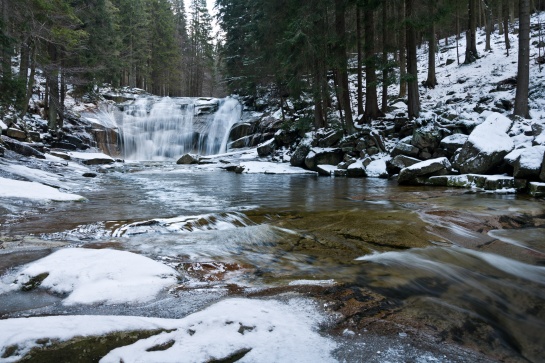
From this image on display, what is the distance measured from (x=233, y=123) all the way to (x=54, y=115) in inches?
501

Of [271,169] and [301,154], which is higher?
[301,154]

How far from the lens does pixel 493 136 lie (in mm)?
10477

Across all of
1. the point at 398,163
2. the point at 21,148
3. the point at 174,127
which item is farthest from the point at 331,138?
the point at 174,127

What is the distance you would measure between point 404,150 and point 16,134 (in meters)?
17.4

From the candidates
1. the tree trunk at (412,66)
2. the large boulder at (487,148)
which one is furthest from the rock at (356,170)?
the large boulder at (487,148)

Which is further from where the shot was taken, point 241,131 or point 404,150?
point 241,131

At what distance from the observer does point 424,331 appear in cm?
220

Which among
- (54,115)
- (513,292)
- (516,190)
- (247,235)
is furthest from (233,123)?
→ (513,292)

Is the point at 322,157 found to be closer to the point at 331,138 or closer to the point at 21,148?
the point at 331,138

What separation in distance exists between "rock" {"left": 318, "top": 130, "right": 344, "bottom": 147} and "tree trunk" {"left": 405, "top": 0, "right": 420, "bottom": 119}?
129 inches

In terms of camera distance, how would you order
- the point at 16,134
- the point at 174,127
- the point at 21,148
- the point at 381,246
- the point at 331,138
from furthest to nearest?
the point at 174,127 → the point at 331,138 → the point at 16,134 → the point at 21,148 → the point at 381,246

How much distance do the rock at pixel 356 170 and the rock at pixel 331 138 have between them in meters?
2.28

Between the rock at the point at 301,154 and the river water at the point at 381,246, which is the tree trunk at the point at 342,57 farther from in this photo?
the river water at the point at 381,246

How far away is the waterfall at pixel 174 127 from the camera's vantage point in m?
27.1
